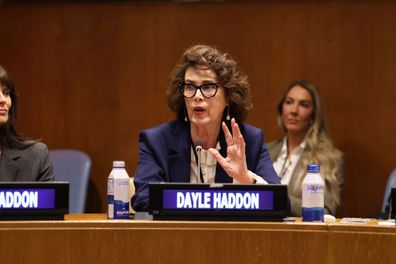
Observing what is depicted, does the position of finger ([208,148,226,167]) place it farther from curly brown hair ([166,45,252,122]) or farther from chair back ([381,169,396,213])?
chair back ([381,169,396,213])

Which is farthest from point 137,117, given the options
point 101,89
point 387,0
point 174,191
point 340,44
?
point 174,191

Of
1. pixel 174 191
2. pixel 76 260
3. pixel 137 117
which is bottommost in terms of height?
pixel 76 260

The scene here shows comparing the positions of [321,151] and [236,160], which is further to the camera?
[321,151]

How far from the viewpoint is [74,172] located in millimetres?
5125

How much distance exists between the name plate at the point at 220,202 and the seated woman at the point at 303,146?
6.29 ft

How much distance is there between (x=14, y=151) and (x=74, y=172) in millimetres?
1361

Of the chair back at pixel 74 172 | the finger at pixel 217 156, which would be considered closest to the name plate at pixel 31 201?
the finger at pixel 217 156

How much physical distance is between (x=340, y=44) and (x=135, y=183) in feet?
7.25

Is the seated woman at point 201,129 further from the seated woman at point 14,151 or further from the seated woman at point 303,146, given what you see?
the seated woman at point 303,146

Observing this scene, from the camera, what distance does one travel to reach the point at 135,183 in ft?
11.3

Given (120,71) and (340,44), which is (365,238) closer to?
(340,44)

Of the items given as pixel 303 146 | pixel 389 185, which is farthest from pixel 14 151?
pixel 389 185

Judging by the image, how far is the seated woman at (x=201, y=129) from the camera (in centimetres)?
358

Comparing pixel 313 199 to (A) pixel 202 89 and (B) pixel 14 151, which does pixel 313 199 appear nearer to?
(A) pixel 202 89
